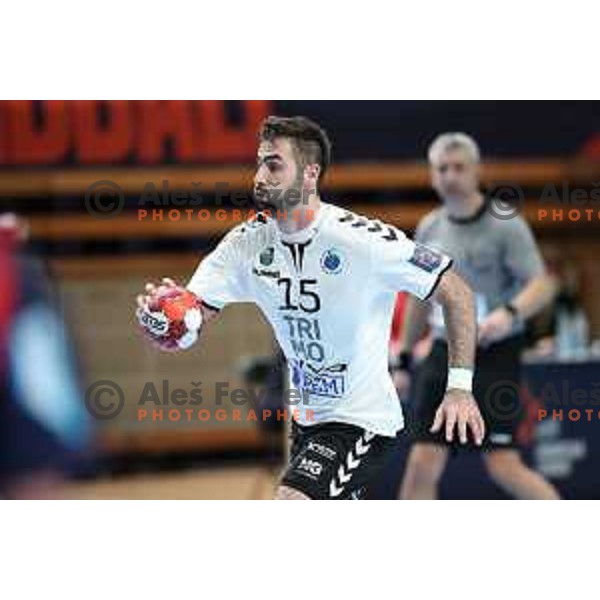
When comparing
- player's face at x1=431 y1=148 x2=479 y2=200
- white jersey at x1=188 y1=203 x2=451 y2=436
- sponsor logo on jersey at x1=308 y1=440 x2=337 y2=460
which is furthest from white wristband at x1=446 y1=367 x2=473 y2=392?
player's face at x1=431 y1=148 x2=479 y2=200

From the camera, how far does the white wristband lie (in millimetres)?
4277

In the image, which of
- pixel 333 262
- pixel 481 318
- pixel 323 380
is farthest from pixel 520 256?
pixel 323 380

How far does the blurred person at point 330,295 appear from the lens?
4.29 meters

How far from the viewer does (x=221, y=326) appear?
8.20 m

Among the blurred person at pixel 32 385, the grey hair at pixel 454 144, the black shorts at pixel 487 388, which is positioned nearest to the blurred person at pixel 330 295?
the black shorts at pixel 487 388

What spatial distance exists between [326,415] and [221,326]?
391 centimetres

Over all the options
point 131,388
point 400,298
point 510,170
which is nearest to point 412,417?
point 400,298

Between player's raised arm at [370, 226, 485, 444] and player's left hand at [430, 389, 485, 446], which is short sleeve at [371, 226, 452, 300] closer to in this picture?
player's raised arm at [370, 226, 485, 444]

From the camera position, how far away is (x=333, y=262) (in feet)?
14.4

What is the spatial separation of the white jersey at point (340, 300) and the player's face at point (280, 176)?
11 centimetres

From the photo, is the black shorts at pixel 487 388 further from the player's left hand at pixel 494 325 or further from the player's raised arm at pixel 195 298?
the player's raised arm at pixel 195 298

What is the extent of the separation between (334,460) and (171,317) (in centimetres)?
79

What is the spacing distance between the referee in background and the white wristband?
125cm

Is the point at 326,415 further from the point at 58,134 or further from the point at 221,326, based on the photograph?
the point at 221,326
